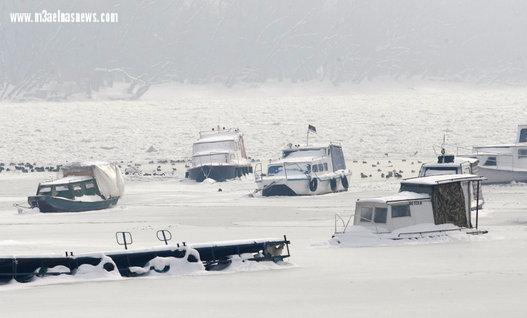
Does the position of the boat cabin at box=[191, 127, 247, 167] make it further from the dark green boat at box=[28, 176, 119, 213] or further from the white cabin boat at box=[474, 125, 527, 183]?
the dark green boat at box=[28, 176, 119, 213]

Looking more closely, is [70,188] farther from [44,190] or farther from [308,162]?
[308,162]

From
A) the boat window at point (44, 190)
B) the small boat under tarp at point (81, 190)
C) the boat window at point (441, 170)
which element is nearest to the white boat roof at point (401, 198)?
the boat window at point (441, 170)

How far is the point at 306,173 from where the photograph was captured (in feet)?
201

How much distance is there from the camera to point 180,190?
66.2 metres

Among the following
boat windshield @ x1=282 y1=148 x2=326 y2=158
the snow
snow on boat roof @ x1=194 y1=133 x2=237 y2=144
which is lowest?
the snow

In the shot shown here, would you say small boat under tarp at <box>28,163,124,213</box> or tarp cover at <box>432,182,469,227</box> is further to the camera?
small boat under tarp at <box>28,163,124,213</box>

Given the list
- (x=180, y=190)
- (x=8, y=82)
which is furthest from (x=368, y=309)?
(x=8, y=82)

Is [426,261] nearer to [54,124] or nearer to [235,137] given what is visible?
[235,137]

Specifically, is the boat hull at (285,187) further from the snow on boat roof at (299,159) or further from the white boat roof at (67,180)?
the white boat roof at (67,180)

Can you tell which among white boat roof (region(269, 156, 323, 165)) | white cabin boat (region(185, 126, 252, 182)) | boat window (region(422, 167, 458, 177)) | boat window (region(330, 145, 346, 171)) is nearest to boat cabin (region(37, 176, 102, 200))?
white boat roof (region(269, 156, 323, 165))

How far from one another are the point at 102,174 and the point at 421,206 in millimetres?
21543

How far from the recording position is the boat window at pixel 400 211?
1565 inches

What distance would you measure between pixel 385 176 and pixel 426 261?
35.5 m

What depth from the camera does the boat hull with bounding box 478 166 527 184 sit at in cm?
6581
